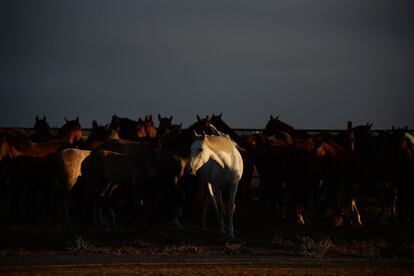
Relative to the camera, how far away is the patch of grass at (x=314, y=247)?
1198cm

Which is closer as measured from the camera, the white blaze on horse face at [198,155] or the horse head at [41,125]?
the white blaze on horse face at [198,155]

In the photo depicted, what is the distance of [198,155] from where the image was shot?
14188 millimetres

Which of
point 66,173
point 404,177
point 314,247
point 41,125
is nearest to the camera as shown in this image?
point 314,247

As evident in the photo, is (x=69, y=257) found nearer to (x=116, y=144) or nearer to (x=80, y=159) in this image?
(x=80, y=159)

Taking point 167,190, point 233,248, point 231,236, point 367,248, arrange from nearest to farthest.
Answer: point 233,248 < point 367,248 < point 231,236 < point 167,190

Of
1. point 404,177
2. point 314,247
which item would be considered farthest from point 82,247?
point 404,177

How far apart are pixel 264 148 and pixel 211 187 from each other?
11.1ft

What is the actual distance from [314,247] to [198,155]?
295 centimetres

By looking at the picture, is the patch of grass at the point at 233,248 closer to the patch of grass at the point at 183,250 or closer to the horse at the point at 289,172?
the patch of grass at the point at 183,250

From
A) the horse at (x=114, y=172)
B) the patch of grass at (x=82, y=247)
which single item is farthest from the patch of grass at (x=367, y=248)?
the horse at (x=114, y=172)

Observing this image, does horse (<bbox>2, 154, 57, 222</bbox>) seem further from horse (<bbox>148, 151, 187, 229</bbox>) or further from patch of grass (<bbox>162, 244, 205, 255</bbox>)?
patch of grass (<bbox>162, 244, 205, 255</bbox>)

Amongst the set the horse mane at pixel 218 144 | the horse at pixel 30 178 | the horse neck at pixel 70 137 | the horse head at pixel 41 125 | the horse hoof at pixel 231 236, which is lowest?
the horse hoof at pixel 231 236

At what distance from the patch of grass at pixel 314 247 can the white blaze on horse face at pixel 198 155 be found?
7.82 ft

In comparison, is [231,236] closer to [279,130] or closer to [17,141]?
[17,141]
